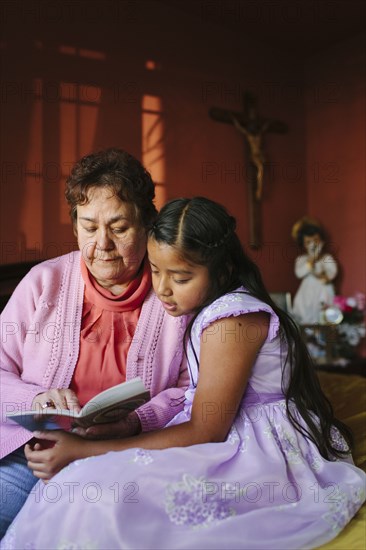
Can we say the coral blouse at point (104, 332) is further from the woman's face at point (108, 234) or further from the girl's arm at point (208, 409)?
the girl's arm at point (208, 409)

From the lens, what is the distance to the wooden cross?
4473 millimetres

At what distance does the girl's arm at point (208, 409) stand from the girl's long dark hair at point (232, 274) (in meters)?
0.13

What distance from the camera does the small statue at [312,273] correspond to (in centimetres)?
440

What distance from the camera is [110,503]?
1.08m

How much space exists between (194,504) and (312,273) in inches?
139

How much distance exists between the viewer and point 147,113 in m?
3.90

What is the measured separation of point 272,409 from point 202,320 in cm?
29

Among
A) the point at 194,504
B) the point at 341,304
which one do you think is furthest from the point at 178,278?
the point at 341,304

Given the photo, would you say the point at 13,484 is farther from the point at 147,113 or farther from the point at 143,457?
the point at 147,113

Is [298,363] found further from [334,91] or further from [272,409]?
[334,91]

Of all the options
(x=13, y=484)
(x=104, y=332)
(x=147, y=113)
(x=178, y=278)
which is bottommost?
(x=13, y=484)

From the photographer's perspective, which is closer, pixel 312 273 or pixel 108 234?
pixel 108 234

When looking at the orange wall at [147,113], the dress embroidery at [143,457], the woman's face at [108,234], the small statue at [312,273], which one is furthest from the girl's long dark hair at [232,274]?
the small statue at [312,273]

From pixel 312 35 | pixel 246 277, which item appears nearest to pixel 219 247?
pixel 246 277
